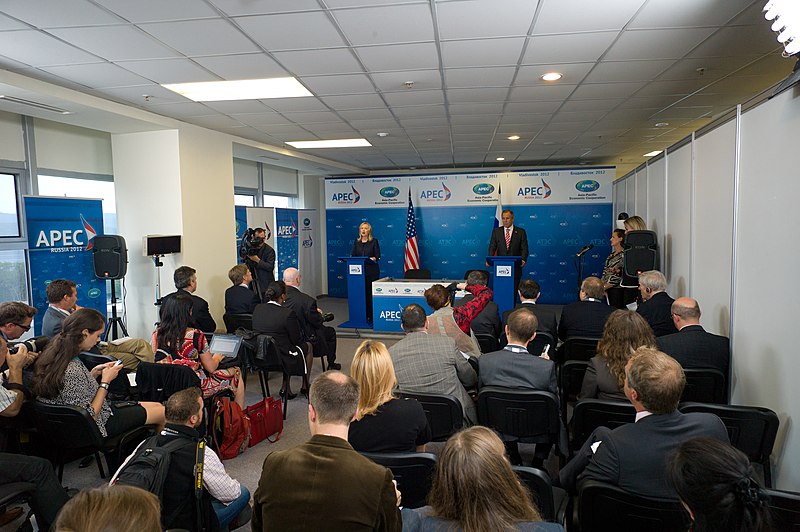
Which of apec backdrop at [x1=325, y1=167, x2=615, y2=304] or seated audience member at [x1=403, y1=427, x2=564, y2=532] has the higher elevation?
apec backdrop at [x1=325, y1=167, x2=615, y2=304]

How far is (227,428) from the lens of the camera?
3.65 metres

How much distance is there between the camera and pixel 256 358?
4.62 m

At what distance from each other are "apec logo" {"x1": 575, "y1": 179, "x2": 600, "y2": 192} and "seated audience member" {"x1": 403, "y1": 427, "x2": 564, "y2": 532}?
10210 mm

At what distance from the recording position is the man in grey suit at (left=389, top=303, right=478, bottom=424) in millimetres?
3135

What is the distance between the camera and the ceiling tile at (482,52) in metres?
3.72

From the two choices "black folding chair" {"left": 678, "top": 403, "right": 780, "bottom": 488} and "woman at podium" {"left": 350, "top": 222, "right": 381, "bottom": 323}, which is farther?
"woman at podium" {"left": 350, "top": 222, "right": 381, "bottom": 323}

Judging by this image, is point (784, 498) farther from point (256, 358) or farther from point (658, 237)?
point (658, 237)

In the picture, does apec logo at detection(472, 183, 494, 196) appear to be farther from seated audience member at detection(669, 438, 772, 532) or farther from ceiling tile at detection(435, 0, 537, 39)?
seated audience member at detection(669, 438, 772, 532)

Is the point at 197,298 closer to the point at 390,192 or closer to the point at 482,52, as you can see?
the point at 482,52

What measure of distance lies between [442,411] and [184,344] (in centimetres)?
206

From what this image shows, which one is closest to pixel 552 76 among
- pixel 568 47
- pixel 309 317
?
pixel 568 47

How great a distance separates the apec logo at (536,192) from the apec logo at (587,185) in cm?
59

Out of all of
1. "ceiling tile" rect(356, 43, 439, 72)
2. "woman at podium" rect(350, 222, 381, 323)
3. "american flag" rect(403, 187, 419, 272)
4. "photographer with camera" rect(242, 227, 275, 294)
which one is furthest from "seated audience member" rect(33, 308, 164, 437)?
"american flag" rect(403, 187, 419, 272)

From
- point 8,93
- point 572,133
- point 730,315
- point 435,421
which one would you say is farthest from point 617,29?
point 8,93
